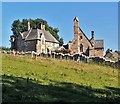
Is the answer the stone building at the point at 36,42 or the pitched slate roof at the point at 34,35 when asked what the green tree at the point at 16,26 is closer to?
the stone building at the point at 36,42

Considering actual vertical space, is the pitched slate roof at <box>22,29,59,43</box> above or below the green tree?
below

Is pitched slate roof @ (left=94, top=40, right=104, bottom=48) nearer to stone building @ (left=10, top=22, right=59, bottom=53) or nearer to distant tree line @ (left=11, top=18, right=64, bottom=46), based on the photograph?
stone building @ (left=10, top=22, right=59, bottom=53)

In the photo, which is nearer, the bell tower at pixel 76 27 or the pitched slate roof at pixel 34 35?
the bell tower at pixel 76 27

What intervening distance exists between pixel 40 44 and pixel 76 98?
9624cm

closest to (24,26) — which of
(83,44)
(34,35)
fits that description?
(34,35)

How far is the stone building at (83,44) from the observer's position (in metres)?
108

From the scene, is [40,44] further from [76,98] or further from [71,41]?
[76,98]

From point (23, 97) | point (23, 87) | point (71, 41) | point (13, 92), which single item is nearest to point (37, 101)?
point (23, 97)

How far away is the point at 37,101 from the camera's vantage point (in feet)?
53.6

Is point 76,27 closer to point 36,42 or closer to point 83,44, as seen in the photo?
point 83,44

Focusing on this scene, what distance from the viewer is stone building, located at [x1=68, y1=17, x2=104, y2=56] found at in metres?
108

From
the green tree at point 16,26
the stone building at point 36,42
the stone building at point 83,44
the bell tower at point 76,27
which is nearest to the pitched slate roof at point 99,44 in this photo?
the stone building at point 83,44

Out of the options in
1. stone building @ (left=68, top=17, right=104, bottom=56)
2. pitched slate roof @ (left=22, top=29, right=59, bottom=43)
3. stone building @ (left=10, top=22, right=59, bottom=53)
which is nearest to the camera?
stone building @ (left=68, top=17, right=104, bottom=56)

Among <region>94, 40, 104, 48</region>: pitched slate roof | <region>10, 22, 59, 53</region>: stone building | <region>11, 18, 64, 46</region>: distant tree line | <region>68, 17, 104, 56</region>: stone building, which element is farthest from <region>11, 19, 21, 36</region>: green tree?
<region>68, 17, 104, 56</region>: stone building
